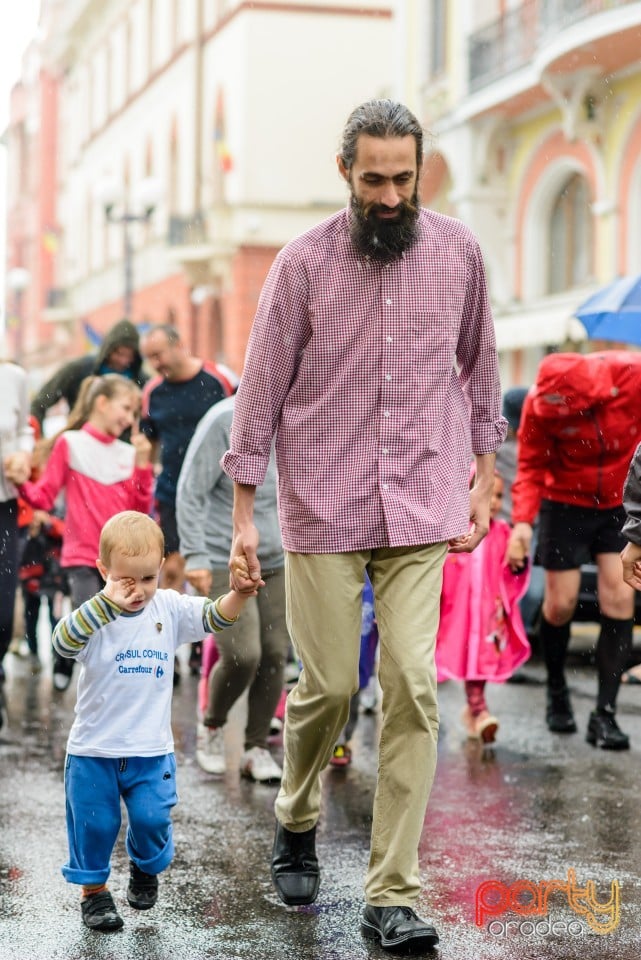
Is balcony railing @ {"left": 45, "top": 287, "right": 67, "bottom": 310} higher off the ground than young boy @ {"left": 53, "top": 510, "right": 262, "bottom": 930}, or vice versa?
balcony railing @ {"left": 45, "top": 287, "right": 67, "bottom": 310}

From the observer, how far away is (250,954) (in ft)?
14.4

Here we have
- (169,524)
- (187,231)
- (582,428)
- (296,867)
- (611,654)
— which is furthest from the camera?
(187,231)

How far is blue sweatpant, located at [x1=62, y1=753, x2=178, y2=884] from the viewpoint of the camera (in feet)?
15.2

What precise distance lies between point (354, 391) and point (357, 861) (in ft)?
5.50

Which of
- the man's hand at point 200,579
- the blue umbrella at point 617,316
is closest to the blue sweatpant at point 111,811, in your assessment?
the man's hand at point 200,579

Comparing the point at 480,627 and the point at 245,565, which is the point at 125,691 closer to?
the point at 245,565

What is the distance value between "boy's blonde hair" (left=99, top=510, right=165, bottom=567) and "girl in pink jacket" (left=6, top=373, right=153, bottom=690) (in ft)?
10.3

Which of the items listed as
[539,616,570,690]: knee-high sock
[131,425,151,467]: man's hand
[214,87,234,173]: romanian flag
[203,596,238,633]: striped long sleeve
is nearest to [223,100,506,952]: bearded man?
[203,596,238,633]: striped long sleeve

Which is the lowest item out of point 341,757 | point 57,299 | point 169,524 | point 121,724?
point 341,757

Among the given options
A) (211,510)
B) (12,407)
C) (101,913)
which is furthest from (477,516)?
(12,407)

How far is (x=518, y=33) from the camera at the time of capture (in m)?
23.4

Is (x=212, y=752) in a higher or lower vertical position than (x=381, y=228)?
lower

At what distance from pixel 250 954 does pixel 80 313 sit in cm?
4949

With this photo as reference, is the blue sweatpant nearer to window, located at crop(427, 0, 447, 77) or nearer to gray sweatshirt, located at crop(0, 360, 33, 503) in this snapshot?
gray sweatshirt, located at crop(0, 360, 33, 503)
